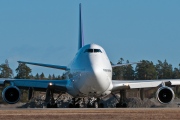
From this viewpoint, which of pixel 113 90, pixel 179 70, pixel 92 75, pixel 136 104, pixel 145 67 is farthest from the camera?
pixel 145 67

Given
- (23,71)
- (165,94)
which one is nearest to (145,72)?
(23,71)

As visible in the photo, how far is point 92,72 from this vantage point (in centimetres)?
4628

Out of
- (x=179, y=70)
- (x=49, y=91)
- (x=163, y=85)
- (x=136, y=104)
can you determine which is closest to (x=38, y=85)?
(x=49, y=91)

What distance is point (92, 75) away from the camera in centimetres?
4638

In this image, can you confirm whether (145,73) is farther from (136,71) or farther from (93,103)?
(93,103)

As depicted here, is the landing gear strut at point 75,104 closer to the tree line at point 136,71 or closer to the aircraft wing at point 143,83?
the aircraft wing at point 143,83

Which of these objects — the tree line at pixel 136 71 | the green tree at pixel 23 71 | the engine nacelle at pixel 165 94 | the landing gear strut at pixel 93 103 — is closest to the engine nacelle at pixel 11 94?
the landing gear strut at pixel 93 103

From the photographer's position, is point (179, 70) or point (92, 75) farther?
→ point (179, 70)

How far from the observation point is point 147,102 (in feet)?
204

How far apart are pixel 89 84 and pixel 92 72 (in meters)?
1.07

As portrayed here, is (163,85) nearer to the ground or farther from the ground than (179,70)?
nearer to the ground

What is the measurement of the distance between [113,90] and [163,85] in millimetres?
3470

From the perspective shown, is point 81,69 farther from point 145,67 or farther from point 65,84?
point 145,67

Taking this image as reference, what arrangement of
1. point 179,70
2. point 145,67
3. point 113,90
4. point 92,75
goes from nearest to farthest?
point 92,75, point 113,90, point 179,70, point 145,67
